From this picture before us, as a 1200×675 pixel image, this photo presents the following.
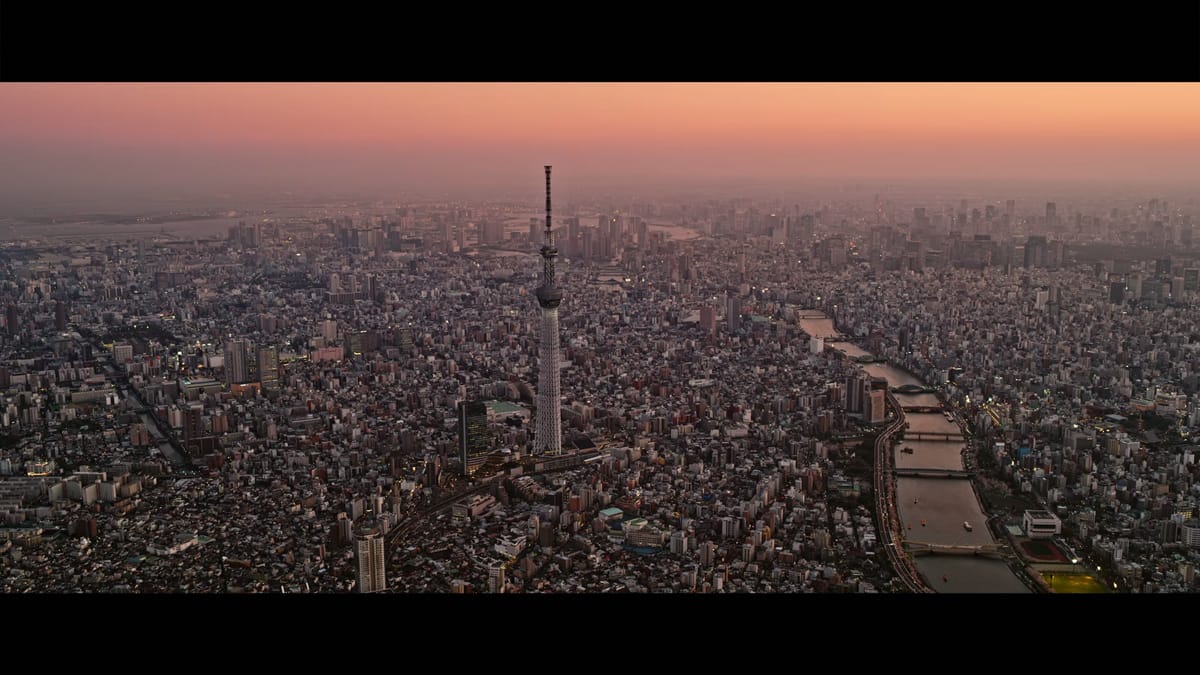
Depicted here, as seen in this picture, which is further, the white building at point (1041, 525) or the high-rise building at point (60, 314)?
the high-rise building at point (60, 314)

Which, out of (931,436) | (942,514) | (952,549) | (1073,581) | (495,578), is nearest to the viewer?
(495,578)

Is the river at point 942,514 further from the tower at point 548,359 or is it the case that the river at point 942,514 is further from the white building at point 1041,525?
the tower at point 548,359

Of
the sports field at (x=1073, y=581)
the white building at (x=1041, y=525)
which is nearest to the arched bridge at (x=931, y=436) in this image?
the white building at (x=1041, y=525)

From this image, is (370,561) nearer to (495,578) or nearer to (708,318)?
(495,578)

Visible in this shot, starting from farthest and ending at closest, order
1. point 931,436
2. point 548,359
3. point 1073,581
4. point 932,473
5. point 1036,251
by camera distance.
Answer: point 1036,251 → point 548,359 → point 931,436 → point 932,473 → point 1073,581

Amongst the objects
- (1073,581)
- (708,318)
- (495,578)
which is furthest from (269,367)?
(1073,581)
